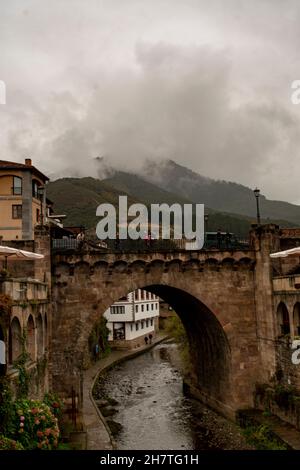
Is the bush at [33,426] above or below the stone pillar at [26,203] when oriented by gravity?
below

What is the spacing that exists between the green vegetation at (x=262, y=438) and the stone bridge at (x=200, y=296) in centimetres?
338

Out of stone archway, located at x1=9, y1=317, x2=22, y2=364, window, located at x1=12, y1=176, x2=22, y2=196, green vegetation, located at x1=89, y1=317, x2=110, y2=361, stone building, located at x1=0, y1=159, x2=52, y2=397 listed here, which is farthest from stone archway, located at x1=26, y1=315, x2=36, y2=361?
green vegetation, located at x1=89, y1=317, x2=110, y2=361

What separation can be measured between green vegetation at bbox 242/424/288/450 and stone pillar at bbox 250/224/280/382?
3748 millimetres

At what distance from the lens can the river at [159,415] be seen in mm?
29625

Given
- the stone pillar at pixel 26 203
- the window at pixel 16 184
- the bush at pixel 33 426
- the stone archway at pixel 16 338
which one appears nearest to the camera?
the bush at pixel 33 426

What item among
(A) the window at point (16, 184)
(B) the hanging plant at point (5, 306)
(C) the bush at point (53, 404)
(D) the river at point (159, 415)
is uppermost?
(A) the window at point (16, 184)

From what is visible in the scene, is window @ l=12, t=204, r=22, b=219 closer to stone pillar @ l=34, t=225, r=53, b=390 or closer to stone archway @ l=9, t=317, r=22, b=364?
stone pillar @ l=34, t=225, r=53, b=390

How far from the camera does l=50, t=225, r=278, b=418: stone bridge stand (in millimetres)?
31453

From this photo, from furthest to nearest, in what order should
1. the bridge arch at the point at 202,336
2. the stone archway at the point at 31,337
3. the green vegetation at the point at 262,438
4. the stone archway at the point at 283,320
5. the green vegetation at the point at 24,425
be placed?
the bridge arch at the point at 202,336 → the stone archway at the point at 283,320 → the green vegetation at the point at 262,438 → the stone archway at the point at 31,337 → the green vegetation at the point at 24,425

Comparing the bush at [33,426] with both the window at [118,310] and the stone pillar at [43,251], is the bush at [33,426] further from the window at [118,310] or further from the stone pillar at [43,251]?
the window at [118,310]

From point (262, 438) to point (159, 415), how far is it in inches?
428

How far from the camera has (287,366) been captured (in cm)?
2903

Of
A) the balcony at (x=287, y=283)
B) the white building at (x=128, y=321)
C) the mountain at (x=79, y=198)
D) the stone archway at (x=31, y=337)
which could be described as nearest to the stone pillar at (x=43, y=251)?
the stone archway at (x=31, y=337)
